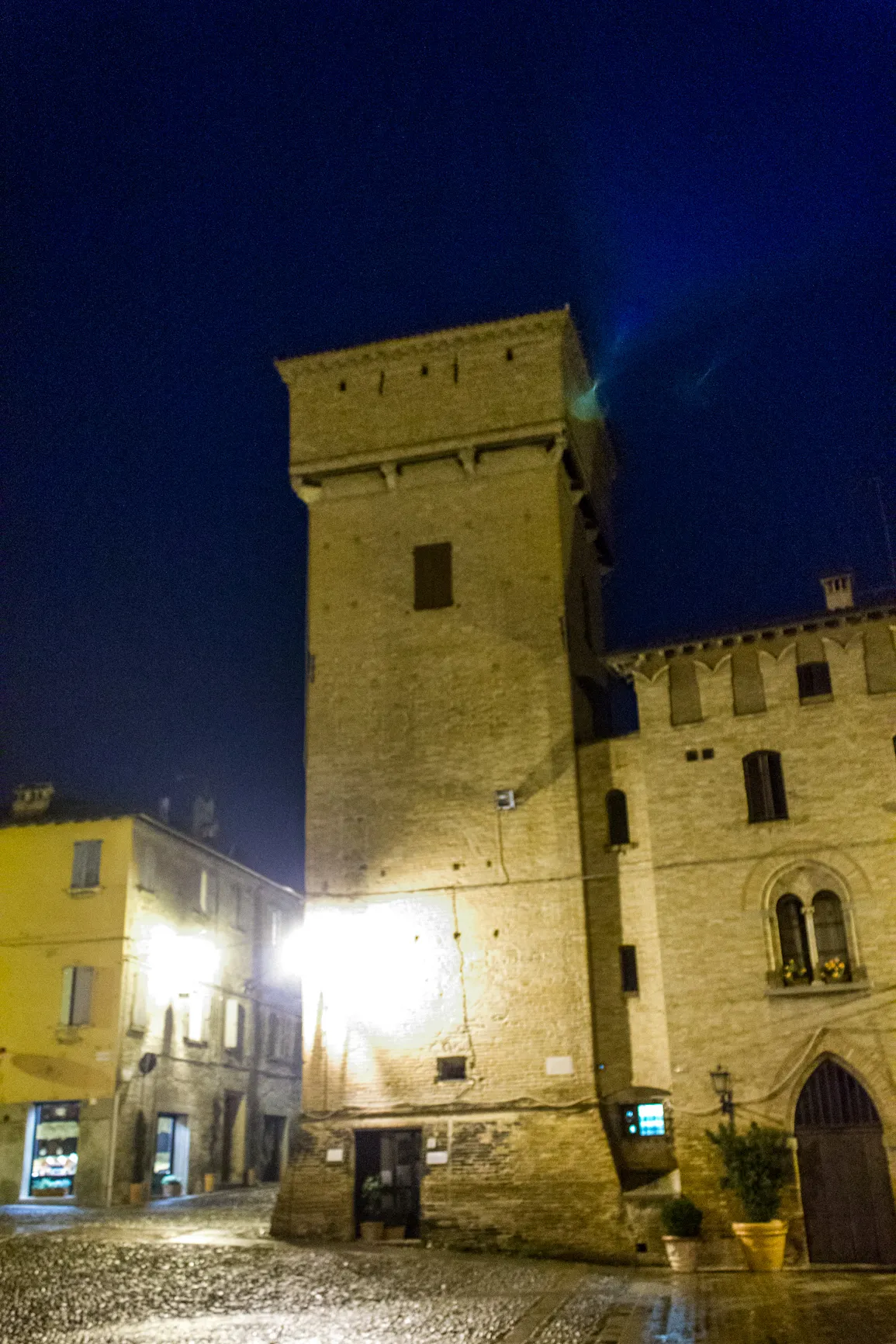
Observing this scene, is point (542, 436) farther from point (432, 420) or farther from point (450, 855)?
point (450, 855)

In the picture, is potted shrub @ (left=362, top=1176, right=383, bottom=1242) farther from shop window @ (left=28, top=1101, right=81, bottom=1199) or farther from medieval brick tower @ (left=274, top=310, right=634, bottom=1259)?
shop window @ (left=28, top=1101, right=81, bottom=1199)

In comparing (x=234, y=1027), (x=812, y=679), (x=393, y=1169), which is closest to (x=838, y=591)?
(x=812, y=679)

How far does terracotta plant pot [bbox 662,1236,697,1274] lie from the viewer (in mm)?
19984

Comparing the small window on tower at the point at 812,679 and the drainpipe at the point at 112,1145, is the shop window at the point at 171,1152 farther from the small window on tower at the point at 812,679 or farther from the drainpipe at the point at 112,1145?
the small window on tower at the point at 812,679

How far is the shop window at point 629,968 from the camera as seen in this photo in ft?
75.6

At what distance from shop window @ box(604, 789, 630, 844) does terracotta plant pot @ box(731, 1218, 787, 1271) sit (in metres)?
7.04

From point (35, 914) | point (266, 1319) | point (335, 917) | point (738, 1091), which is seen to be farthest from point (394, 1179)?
point (35, 914)

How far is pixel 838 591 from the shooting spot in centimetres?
2411

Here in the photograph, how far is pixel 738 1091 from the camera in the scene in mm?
21422

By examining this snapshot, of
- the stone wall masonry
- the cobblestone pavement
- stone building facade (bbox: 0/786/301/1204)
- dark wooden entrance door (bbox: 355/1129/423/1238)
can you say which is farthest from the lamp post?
stone building facade (bbox: 0/786/301/1204)

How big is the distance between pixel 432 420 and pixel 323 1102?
14139 mm

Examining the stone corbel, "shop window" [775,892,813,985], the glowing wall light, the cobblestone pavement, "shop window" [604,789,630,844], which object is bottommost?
the cobblestone pavement

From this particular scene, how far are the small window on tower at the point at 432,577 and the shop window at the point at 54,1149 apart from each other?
52.4 feet

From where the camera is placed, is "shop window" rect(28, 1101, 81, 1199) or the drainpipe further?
"shop window" rect(28, 1101, 81, 1199)
